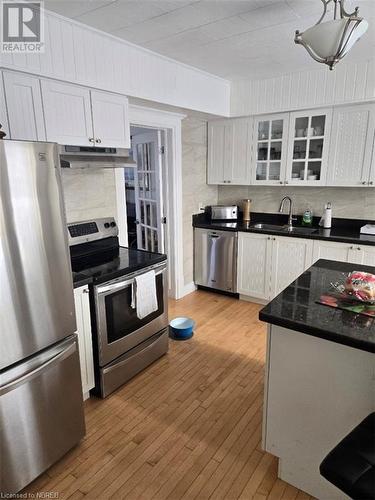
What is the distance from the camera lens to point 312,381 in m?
1.51

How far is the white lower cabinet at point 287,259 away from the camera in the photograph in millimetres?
3422

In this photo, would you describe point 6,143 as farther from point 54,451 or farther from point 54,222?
point 54,451

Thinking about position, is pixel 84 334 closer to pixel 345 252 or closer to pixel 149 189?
pixel 149 189

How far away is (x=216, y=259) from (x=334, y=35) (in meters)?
2.76

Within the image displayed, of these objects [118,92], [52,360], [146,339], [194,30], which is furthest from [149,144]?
[52,360]

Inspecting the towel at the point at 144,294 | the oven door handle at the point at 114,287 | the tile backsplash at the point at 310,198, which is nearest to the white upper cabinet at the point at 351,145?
the tile backsplash at the point at 310,198

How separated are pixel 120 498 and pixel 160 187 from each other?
297 cm

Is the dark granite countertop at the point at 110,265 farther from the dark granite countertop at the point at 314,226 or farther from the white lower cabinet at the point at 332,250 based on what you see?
the white lower cabinet at the point at 332,250

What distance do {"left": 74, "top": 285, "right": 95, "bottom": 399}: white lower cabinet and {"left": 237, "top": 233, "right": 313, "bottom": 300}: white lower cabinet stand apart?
7.14 ft

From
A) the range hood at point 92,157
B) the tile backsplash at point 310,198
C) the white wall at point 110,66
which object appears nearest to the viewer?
the white wall at point 110,66

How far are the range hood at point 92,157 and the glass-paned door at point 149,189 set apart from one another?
3.86 ft

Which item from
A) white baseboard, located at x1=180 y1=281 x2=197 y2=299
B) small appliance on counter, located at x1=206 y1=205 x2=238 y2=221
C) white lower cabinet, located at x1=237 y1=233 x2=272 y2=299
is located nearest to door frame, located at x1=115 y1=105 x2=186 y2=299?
white baseboard, located at x1=180 y1=281 x2=197 y2=299

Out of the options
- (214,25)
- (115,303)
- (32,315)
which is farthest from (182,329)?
(214,25)

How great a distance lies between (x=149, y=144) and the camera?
3836 millimetres
